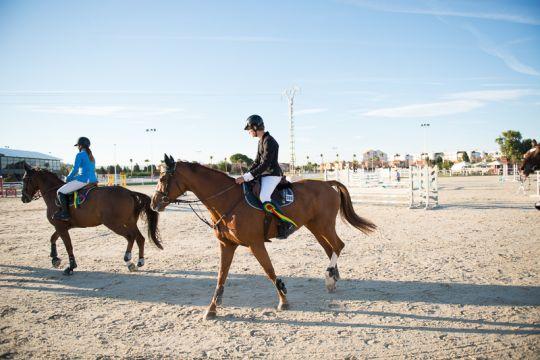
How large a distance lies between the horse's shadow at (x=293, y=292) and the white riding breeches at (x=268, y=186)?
5.83ft

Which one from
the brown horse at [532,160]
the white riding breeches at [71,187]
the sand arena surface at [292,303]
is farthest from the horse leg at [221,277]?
the brown horse at [532,160]

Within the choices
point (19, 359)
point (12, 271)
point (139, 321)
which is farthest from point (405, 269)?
point (12, 271)

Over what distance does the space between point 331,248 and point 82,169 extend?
20.3ft

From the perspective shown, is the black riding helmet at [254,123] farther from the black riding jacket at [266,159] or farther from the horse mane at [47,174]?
the horse mane at [47,174]

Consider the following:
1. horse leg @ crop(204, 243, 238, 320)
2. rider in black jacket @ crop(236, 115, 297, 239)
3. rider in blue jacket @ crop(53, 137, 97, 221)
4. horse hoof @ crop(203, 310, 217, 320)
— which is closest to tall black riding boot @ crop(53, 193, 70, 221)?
rider in blue jacket @ crop(53, 137, 97, 221)

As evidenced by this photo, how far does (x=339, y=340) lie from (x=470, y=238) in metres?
7.45

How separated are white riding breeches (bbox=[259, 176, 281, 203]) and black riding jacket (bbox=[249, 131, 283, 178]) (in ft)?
0.28

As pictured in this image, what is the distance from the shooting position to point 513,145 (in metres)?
68.7

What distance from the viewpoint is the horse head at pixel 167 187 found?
516 cm

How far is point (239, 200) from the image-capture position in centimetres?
540

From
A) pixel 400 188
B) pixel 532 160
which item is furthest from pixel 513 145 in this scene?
pixel 532 160

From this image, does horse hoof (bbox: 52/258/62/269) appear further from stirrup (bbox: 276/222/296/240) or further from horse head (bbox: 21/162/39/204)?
stirrup (bbox: 276/222/296/240)

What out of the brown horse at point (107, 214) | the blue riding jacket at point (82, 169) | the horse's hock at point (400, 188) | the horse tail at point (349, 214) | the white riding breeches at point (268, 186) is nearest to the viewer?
the white riding breeches at point (268, 186)

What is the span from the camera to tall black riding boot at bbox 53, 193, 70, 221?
7672 millimetres
